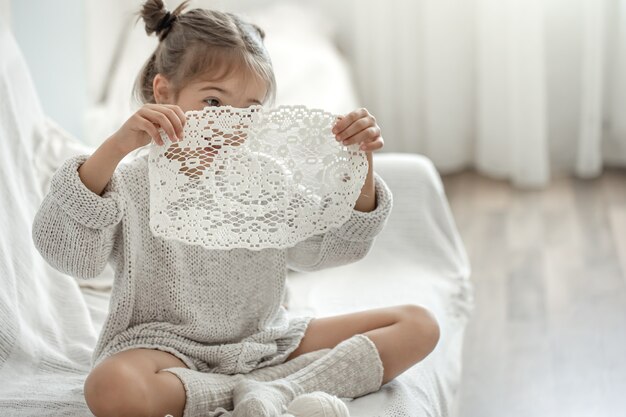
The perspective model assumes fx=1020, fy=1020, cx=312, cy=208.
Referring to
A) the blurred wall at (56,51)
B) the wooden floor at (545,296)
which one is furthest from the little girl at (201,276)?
the blurred wall at (56,51)

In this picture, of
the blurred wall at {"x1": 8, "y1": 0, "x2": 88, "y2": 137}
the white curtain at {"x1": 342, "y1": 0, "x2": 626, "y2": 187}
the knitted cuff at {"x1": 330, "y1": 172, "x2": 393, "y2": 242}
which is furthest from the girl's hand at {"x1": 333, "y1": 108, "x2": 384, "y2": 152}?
the white curtain at {"x1": 342, "y1": 0, "x2": 626, "y2": 187}

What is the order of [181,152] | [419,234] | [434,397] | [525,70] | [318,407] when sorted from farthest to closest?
[525,70], [419,234], [434,397], [181,152], [318,407]

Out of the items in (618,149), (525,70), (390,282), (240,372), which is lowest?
(618,149)

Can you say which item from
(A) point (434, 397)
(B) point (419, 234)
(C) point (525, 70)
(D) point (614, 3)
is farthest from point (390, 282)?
(D) point (614, 3)

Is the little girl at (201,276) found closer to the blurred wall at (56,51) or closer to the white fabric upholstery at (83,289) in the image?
the white fabric upholstery at (83,289)

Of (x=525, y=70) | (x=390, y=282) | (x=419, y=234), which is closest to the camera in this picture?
(x=390, y=282)

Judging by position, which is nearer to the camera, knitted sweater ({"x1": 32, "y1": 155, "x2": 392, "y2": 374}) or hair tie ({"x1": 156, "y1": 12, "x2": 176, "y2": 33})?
knitted sweater ({"x1": 32, "y1": 155, "x2": 392, "y2": 374})

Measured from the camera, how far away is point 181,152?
131 centimetres

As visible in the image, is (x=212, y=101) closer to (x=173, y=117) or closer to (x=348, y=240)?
(x=173, y=117)

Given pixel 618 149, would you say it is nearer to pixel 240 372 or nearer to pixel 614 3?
pixel 614 3

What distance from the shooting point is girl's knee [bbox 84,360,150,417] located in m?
1.22

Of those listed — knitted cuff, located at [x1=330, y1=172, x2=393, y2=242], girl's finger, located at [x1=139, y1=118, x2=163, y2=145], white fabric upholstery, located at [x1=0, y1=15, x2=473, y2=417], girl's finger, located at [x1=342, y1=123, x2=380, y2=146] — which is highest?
girl's finger, located at [x1=139, y1=118, x2=163, y2=145]

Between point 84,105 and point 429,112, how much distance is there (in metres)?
1.28

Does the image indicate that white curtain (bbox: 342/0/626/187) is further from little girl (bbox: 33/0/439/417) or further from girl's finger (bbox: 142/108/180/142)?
girl's finger (bbox: 142/108/180/142)
